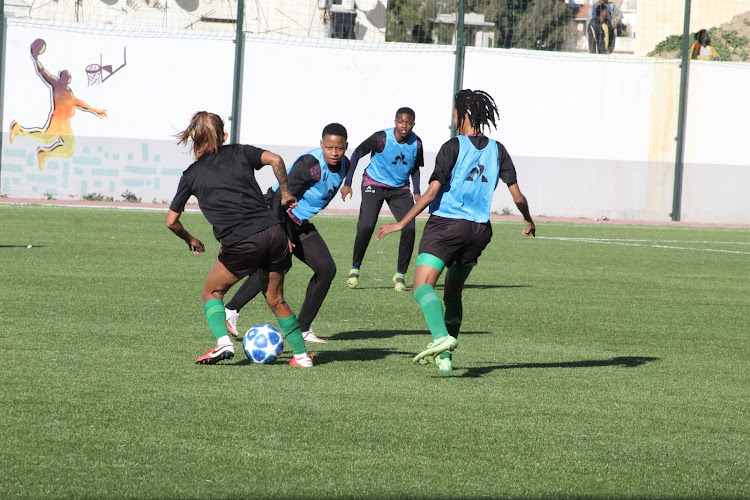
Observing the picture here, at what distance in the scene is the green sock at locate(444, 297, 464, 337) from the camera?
8.03 metres

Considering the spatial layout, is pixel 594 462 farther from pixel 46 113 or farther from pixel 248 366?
pixel 46 113

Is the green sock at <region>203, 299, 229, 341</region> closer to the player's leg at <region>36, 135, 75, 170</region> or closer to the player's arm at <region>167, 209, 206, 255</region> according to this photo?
the player's arm at <region>167, 209, 206, 255</region>

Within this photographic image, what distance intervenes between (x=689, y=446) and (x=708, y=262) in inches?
499

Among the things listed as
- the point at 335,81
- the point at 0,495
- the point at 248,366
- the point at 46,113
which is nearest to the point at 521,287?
the point at 248,366

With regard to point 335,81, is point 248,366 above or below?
below

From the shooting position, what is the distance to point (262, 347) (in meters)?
7.55

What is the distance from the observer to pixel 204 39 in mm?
29266

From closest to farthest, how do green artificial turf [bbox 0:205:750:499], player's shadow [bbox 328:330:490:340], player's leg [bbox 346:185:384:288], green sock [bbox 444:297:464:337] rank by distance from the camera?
green artificial turf [bbox 0:205:750:499] → green sock [bbox 444:297:464:337] → player's shadow [bbox 328:330:490:340] → player's leg [bbox 346:185:384:288]

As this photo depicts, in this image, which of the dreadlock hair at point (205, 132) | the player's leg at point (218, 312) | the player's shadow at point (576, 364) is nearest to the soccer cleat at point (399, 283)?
the player's shadow at point (576, 364)

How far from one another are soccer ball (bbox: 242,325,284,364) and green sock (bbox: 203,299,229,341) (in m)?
0.21

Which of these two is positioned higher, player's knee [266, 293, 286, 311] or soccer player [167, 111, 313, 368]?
soccer player [167, 111, 313, 368]

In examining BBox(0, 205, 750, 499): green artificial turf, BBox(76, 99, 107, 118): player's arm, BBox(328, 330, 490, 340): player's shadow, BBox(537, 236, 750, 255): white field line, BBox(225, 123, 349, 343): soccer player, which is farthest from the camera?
BBox(76, 99, 107, 118): player's arm

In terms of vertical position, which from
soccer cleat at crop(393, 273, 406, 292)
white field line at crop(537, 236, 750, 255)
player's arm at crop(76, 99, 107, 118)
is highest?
player's arm at crop(76, 99, 107, 118)

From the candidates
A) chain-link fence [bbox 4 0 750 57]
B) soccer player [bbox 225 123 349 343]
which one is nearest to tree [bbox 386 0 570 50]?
chain-link fence [bbox 4 0 750 57]
